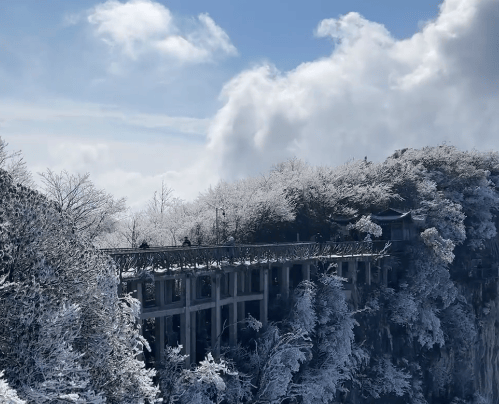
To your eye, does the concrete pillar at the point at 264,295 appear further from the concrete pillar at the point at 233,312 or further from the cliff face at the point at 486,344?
the cliff face at the point at 486,344

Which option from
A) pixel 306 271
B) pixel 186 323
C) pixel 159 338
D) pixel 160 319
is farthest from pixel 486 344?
pixel 160 319

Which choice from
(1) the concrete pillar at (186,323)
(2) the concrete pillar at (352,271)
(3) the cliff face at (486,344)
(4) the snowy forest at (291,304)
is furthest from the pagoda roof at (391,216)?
(1) the concrete pillar at (186,323)

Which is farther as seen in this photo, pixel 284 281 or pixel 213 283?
pixel 284 281

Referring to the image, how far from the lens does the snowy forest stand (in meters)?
16.8

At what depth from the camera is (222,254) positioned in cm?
2905

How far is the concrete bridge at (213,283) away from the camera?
995 inches

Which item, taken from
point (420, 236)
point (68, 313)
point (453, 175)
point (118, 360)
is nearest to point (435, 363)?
point (420, 236)

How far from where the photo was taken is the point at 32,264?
672 inches

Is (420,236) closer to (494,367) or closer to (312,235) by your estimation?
(312,235)

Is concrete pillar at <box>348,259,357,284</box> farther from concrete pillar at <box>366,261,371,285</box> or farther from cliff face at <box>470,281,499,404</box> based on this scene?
cliff face at <box>470,281,499,404</box>

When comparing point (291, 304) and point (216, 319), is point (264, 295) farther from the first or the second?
point (216, 319)

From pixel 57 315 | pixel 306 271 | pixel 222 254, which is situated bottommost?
pixel 57 315

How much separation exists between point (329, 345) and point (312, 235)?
552 inches

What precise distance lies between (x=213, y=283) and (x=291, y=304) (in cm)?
570
